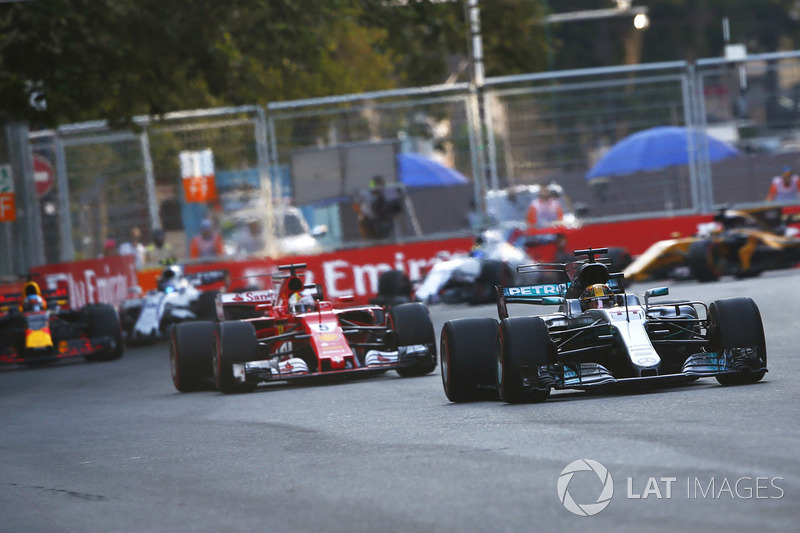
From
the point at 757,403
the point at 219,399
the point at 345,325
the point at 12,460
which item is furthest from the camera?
the point at 345,325

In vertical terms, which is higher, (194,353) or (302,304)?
(302,304)

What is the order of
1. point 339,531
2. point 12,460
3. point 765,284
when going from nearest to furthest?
point 339,531 → point 12,460 → point 765,284

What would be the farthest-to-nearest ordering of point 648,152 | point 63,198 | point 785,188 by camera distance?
point 63,198 → point 785,188 → point 648,152

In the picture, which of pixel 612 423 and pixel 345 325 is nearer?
pixel 612 423

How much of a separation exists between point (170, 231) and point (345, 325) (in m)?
11.9

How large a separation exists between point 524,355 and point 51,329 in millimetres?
11284

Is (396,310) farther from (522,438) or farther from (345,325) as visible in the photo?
(522,438)

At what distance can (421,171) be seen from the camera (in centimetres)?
2473

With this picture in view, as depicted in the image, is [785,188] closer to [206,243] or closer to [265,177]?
[265,177]

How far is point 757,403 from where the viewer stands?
28.4 ft

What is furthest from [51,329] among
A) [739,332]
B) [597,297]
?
[739,332]

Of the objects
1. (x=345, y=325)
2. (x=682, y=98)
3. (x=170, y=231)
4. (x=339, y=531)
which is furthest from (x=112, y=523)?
(x=682, y=98)

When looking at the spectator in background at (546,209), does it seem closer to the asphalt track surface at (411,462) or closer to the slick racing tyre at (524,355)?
the asphalt track surface at (411,462)

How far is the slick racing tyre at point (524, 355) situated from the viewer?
942cm
